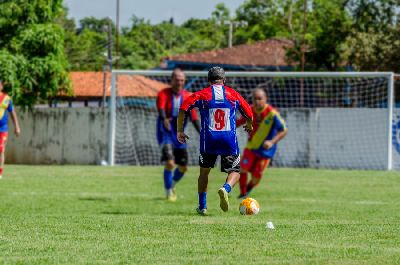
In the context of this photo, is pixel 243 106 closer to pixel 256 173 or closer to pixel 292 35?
pixel 256 173

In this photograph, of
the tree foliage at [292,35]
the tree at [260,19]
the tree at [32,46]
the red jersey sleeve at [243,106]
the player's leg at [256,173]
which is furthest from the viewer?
the tree at [260,19]

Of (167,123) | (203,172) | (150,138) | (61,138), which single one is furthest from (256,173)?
(61,138)

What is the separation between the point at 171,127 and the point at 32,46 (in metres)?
18.9

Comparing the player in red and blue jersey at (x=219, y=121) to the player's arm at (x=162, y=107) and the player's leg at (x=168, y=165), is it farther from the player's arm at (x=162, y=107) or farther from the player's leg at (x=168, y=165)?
the player's leg at (x=168, y=165)

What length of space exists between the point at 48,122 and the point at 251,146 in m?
15.9

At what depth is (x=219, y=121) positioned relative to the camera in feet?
37.1

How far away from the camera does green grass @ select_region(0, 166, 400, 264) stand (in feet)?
25.0

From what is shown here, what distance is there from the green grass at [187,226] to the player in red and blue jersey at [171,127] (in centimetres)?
50

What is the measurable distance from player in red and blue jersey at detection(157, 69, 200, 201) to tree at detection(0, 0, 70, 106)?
692 inches

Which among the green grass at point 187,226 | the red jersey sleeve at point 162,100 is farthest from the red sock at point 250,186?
the red jersey sleeve at point 162,100

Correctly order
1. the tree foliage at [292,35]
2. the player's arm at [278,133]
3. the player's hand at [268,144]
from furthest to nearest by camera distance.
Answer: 1. the tree foliage at [292,35]
2. the player's arm at [278,133]
3. the player's hand at [268,144]

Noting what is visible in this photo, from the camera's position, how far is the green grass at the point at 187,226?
7.62 metres

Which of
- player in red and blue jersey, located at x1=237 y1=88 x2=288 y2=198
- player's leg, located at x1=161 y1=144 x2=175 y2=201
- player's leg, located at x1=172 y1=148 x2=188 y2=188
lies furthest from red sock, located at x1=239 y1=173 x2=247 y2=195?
player's leg, located at x1=161 y1=144 x2=175 y2=201

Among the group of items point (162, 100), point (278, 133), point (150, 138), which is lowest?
point (150, 138)
